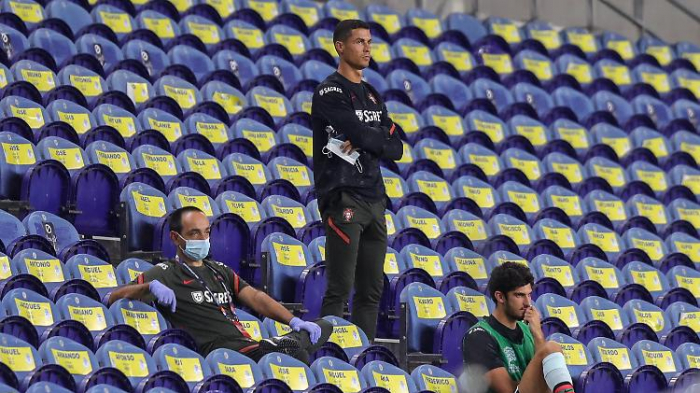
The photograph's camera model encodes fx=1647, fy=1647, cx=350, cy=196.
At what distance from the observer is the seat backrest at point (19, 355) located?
5.84 meters

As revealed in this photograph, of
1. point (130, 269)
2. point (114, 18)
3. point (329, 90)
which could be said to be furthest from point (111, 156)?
point (114, 18)

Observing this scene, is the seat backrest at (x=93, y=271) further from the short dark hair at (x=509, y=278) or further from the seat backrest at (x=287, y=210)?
the short dark hair at (x=509, y=278)

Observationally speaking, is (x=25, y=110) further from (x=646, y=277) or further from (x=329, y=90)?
(x=646, y=277)

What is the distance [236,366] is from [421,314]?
173cm

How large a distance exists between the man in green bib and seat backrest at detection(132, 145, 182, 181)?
277cm

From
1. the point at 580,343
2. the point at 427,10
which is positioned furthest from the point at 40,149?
the point at 427,10

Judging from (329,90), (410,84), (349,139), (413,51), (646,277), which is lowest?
(646,277)

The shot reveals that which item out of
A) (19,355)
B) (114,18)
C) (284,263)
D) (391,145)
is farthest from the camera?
(114,18)

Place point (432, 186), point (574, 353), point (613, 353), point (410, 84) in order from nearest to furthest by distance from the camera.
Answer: point (574, 353) → point (613, 353) → point (432, 186) → point (410, 84)

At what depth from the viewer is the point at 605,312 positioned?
8.63 metres

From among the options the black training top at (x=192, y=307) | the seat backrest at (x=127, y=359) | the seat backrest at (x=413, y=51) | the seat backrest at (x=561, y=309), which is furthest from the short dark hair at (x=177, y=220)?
the seat backrest at (x=413, y=51)

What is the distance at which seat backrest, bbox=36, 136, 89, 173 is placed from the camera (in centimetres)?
818

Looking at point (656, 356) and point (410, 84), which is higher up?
point (410, 84)

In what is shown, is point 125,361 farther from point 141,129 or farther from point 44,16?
point 44,16
